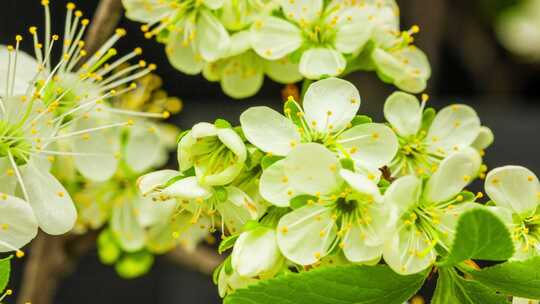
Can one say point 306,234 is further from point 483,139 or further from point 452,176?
point 483,139

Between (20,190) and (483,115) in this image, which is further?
(483,115)

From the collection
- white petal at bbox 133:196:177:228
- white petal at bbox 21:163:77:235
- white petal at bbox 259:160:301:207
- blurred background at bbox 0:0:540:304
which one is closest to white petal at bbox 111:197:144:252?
white petal at bbox 133:196:177:228

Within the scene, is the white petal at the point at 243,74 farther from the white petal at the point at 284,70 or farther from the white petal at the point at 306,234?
the white petal at the point at 306,234

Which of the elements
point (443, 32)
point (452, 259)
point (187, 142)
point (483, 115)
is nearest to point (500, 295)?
point (452, 259)

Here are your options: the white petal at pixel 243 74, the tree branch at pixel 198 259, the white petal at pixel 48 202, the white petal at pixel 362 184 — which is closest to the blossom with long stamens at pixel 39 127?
the white petal at pixel 48 202

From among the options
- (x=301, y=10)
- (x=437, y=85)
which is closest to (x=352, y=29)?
(x=301, y=10)

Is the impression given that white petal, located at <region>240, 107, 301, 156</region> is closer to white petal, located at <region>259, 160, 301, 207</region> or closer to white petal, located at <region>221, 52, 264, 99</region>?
white petal, located at <region>259, 160, 301, 207</region>

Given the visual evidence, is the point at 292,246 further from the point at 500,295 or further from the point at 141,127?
the point at 141,127
